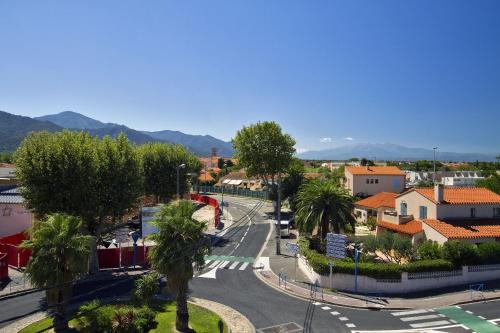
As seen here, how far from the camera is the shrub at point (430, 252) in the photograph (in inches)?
1257

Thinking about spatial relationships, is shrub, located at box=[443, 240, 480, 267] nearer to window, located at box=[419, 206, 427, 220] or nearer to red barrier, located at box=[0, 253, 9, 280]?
window, located at box=[419, 206, 427, 220]

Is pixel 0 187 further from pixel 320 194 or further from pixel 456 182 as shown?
pixel 456 182

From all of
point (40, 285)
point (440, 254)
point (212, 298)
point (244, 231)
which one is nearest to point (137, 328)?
point (40, 285)

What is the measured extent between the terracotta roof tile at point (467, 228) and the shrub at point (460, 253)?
9.12 ft

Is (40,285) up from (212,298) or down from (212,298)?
up

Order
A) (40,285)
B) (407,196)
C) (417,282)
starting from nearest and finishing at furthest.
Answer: (40,285), (417,282), (407,196)

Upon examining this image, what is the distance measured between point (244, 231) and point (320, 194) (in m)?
21.6

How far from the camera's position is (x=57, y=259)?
21.1 metres

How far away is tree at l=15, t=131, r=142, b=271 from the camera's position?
102 feet

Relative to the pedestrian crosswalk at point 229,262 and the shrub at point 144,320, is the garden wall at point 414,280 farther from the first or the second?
the shrub at point 144,320

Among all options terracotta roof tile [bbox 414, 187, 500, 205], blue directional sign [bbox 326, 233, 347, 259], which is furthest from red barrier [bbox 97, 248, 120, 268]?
terracotta roof tile [bbox 414, 187, 500, 205]

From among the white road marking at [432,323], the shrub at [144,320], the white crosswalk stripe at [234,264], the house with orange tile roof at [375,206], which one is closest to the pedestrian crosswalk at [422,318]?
the white road marking at [432,323]

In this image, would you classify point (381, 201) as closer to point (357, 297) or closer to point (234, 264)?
point (234, 264)

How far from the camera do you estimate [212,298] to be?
92.8 feet
